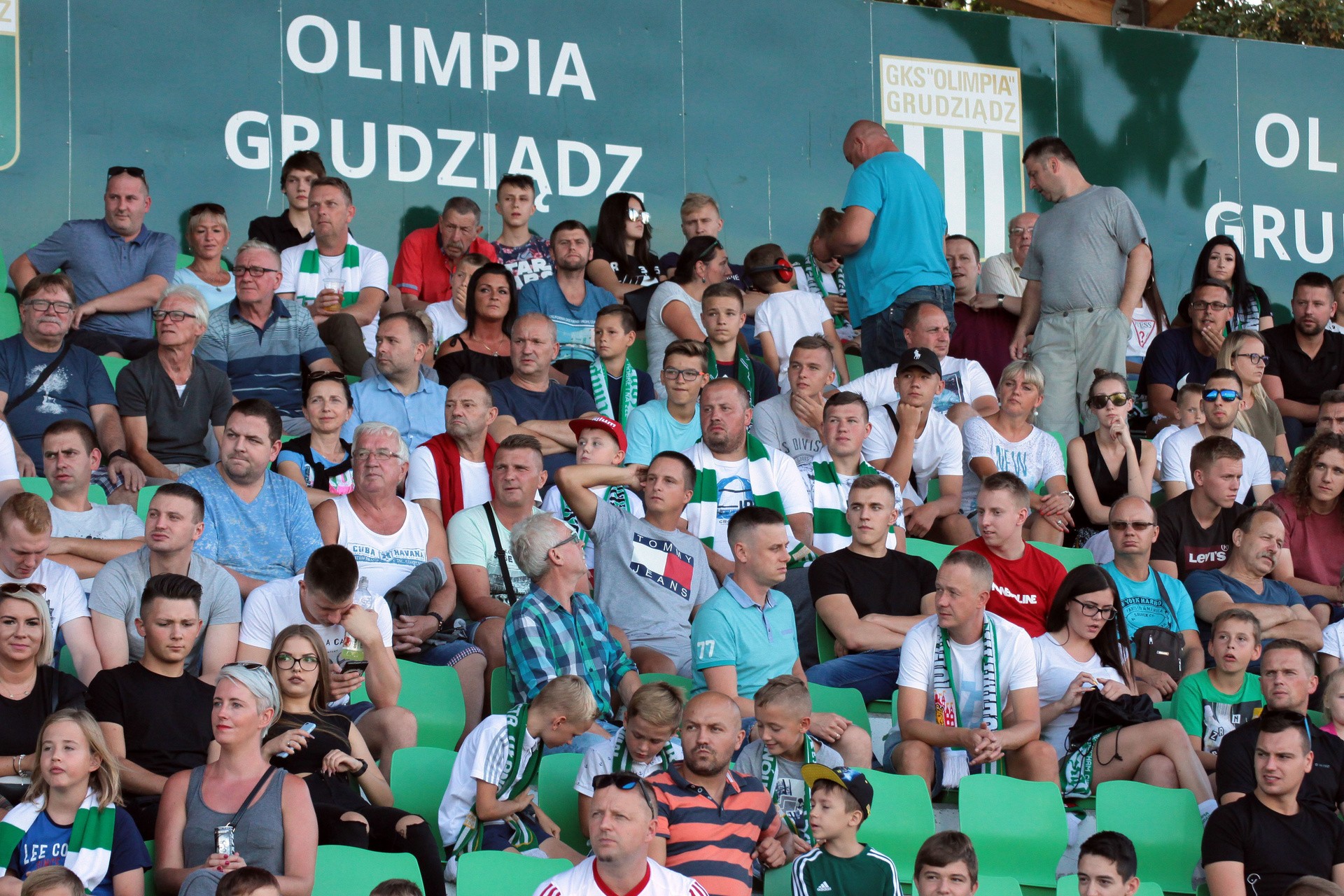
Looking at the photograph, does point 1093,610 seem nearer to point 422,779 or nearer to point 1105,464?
point 1105,464

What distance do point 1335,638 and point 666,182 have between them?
511 centimetres

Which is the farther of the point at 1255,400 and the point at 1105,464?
the point at 1255,400

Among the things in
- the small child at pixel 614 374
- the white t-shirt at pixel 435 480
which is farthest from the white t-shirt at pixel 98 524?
the small child at pixel 614 374

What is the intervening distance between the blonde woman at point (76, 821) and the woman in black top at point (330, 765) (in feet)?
1.42

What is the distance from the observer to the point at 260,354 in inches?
287

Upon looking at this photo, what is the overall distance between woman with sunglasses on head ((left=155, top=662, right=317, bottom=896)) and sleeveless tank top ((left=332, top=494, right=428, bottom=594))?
1528mm

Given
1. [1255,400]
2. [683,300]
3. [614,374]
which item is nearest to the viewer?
[614,374]

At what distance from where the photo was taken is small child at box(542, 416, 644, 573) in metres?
6.42

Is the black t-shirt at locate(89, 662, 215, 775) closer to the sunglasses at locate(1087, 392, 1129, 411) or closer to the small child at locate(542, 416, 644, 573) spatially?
the small child at locate(542, 416, 644, 573)

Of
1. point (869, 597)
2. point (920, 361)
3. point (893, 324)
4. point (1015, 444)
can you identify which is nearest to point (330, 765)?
point (869, 597)

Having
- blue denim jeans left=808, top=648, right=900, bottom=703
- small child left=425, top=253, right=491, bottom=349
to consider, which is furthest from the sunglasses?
small child left=425, top=253, right=491, bottom=349

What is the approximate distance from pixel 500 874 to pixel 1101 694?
2350 millimetres

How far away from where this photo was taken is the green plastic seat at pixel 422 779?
16.1 feet

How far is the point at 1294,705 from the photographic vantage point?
566 cm
